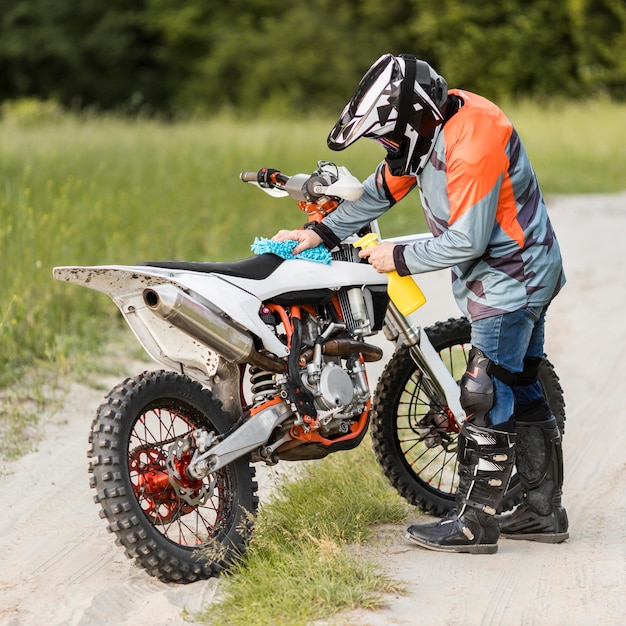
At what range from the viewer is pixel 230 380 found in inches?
161

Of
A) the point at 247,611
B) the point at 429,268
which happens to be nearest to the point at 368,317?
the point at 429,268

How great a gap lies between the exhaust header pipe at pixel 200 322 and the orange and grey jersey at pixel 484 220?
0.61 metres

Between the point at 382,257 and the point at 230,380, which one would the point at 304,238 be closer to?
the point at 382,257

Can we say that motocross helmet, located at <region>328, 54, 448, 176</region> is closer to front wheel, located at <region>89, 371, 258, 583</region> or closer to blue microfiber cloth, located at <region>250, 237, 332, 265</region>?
blue microfiber cloth, located at <region>250, 237, 332, 265</region>

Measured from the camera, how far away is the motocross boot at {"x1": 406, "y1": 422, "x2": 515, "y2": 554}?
410 cm

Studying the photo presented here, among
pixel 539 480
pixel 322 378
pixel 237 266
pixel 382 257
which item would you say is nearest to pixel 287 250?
pixel 237 266

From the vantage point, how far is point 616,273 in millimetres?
9750

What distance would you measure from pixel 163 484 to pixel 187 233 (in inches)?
226

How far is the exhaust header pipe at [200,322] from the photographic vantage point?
373 cm

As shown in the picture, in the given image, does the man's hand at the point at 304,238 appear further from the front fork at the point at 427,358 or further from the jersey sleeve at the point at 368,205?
the front fork at the point at 427,358

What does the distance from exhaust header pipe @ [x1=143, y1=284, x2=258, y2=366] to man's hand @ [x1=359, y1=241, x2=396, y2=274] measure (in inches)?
20.3

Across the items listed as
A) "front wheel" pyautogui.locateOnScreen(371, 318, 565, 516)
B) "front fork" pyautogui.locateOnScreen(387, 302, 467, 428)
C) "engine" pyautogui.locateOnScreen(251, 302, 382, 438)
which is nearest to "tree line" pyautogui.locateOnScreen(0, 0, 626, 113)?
"front wheel" pyautogui.locateOnScreen(371, 318, 565, 516)

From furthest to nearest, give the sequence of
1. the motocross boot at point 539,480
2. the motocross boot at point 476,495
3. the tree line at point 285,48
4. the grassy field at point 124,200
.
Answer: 1. the tree line at point 285,48
2. the grassy field at point 124,200
3. the motocross boot at point 539,480
4. the motocross boot at point 476,495

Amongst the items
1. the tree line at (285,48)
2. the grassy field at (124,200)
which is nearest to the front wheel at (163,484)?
the grassy field at (124,200)
